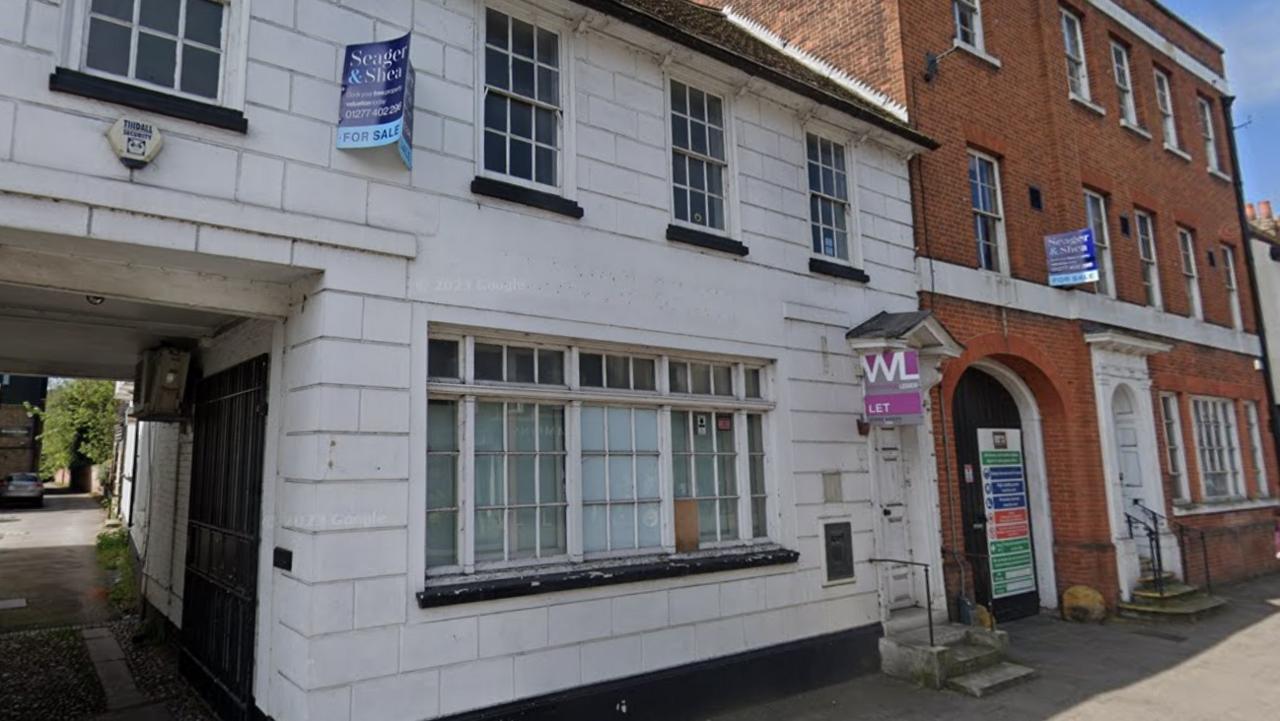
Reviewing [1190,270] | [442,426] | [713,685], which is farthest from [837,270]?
[1190,270]

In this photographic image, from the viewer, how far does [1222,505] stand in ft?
44.5

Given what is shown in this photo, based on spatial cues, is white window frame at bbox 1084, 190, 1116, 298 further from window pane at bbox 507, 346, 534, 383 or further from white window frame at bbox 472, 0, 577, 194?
window pane at bbox 507, 346, 534, 383

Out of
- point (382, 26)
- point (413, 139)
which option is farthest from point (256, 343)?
point (382, 26)

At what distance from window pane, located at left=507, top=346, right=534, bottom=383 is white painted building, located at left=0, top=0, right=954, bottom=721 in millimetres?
35

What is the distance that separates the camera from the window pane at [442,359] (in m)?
5.68

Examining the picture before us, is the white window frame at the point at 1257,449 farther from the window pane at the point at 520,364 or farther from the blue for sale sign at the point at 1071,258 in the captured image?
the window pane at the point at 520,364

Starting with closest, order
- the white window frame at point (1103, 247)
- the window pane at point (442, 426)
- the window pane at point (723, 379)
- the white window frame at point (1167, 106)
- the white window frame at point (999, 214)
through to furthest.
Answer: the window pane at point (442, 426) → the window pane at point (723, 379) → the white window frame at point (999, 214) → the white window frame at point (1103, 247) → the white window frame at point (1167, 106)

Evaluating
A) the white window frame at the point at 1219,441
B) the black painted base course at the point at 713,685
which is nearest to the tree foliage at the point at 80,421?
the black painted base course at the point at 713,685

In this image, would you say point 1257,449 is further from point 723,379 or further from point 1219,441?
point 723,379

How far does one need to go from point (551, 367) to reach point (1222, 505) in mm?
13723

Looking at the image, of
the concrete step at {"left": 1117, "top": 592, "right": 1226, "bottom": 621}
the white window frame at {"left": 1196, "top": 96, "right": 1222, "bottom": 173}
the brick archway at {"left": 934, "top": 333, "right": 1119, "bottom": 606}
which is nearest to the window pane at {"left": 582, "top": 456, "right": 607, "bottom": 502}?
the brick archway at {"left": 934, "top": 333, "right": 1119, "bottom": 606}

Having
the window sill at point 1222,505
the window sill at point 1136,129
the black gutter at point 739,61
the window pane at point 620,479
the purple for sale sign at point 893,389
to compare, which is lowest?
the window sill at point 1222,505

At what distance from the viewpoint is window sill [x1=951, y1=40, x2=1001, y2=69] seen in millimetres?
10922

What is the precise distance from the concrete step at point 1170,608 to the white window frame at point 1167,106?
30.2 ft
